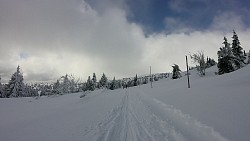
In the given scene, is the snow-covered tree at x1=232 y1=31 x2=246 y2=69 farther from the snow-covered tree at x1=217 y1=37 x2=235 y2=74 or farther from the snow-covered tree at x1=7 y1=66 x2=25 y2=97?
the snow-covered tree at x1=7 y1=66 x2=25 y2=97

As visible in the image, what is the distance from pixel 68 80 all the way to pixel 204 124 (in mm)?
92538

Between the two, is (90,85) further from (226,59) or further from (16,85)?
(226,59)

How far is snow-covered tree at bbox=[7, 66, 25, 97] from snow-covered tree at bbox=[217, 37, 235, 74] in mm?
66578

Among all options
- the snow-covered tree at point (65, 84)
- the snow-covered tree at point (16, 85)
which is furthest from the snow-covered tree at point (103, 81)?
the snow-covered tree at point (16, 85)

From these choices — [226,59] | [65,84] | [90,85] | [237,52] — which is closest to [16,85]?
[65,84]

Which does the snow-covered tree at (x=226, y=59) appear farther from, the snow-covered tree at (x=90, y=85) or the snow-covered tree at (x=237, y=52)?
the snow-covered tree at (x=90, y=85)

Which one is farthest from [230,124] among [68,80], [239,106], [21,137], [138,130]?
[68,80]

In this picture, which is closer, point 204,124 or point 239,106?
Answer: point 204,124

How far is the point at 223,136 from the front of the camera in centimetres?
727

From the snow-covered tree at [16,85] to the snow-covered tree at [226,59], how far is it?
66578 mm

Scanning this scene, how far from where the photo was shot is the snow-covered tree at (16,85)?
63428 millimetres

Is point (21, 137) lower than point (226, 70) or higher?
lower

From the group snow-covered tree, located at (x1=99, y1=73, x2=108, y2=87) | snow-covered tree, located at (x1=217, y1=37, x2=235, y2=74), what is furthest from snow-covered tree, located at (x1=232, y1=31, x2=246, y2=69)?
snow-covered tree, located at (x1=99, y1=73, x2=108, y2=87)

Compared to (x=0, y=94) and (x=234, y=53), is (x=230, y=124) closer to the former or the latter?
(x=234, y=53)
